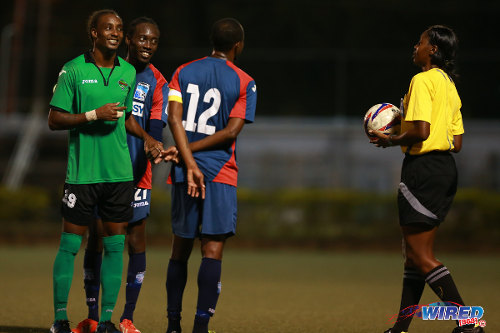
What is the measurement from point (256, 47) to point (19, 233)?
32.4ft

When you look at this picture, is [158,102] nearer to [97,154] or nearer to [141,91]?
[141,91]

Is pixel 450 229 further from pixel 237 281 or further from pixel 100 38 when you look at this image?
pixel 100 38

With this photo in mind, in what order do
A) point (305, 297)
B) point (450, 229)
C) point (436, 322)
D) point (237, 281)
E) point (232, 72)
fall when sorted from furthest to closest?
1. point (450, 229)
2. point (237, 281)
3. point (305, 297)
4. point (436, 322)
5. point (232, 72)

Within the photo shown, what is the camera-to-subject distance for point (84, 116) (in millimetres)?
5406

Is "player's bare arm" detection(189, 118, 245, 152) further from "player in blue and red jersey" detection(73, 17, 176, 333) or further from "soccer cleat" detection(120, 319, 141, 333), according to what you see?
"soccer cleat" detection(120, 319, 141, 333)

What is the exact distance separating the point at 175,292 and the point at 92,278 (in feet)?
2.85

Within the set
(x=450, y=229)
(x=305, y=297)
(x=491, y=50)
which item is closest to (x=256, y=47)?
(x=491, y=50)

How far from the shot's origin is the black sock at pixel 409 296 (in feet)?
18.7

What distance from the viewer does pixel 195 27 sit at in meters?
25.2

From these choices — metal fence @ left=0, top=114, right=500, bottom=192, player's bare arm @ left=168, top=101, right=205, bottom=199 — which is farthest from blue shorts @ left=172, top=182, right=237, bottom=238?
→ metal fence @ left=0, top=114, right=500, bottom=192

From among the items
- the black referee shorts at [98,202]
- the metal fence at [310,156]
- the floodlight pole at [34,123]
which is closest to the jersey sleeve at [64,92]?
the black referee shorts at [98,202]

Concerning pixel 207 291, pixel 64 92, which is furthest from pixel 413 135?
pixel 64 92

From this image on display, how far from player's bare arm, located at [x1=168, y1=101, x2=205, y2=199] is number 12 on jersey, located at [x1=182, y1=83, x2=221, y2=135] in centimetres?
9

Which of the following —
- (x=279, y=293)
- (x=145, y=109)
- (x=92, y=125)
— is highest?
(x=145, y=109)
